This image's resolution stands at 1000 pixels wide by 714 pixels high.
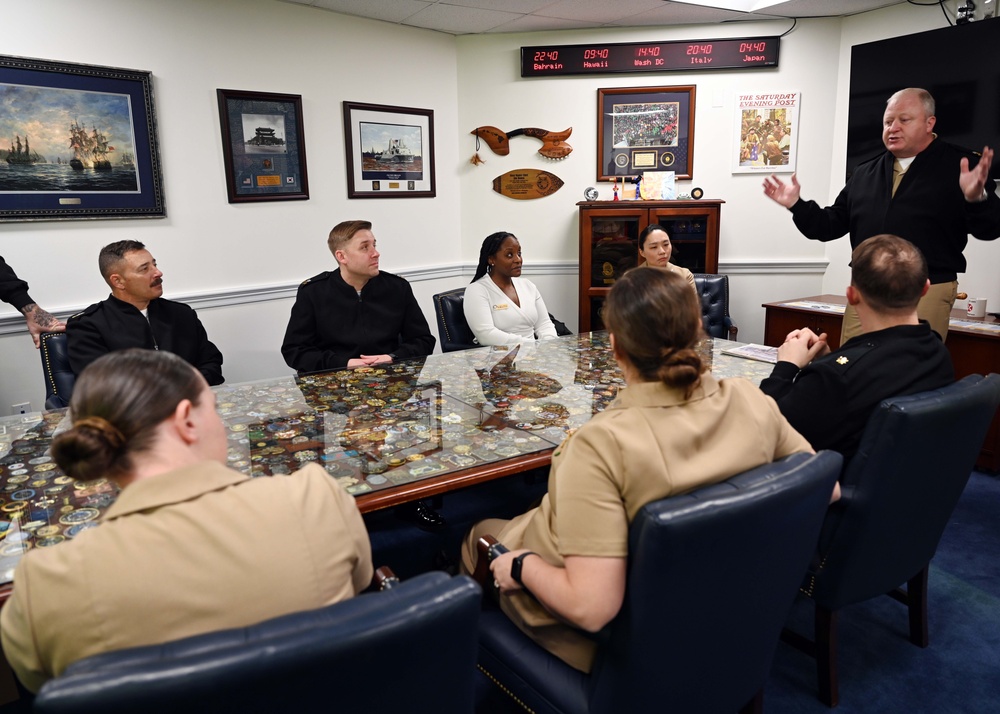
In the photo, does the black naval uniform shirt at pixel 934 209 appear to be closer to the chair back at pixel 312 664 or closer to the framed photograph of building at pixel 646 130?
the framed photograph of building at pixel 646 130

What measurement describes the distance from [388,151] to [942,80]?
3554 millimetres

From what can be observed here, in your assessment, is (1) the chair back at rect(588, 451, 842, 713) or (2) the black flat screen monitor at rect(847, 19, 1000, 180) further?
(2) the black flat screen monitor at rect(847, 19, 1000, 180)

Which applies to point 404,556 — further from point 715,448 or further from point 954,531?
point 954,531

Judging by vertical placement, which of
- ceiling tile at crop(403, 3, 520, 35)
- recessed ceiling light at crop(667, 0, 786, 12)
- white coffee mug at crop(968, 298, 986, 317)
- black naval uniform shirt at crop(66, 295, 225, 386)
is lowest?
white coffee mug at crop(968, 298, 986, 317)

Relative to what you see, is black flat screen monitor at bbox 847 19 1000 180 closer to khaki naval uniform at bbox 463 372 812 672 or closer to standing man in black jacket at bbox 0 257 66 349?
khaki naval uniform at bbox 463 372 812 672

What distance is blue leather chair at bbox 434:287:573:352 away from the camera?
3.78 metres

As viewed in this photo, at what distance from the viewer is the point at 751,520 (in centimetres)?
120

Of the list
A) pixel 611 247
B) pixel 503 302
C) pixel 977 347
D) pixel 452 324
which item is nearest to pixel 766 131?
pixel 611 247

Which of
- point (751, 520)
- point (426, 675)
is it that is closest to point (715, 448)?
point (751, 520)

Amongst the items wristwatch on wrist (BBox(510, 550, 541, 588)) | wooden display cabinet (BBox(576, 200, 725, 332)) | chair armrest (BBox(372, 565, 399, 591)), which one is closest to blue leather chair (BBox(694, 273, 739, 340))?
wooden display cabinet (BBox(576, 200, 725, 332))

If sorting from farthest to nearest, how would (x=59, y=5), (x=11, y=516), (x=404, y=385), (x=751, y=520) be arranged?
(x=59, y=5) → (x=404, y=385) → (x=11, y=516) → (x=751, y=520)

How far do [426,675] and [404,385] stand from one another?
5.35 feet

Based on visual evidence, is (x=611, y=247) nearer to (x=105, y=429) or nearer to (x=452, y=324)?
(x=452, y=324)

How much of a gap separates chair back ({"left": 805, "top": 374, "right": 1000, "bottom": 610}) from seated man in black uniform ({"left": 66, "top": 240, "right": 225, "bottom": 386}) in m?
2.60
